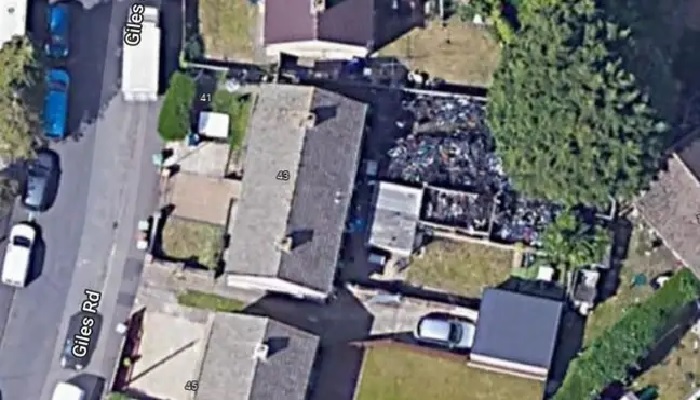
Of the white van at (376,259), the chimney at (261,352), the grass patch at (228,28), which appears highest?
the grass patch at (228,28)

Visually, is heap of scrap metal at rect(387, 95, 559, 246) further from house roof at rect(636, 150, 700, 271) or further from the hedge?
the hedge

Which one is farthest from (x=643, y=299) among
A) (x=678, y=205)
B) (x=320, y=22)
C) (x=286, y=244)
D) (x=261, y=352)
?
(x=320, y=22)

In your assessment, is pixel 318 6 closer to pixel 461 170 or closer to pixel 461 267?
pixel 461 170

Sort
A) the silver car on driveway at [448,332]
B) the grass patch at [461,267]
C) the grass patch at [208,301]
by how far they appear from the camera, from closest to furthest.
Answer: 1. the silver car on driveway at [448,332]
2. the grass patch at [461,267]
3. the grass patch at [208,301]

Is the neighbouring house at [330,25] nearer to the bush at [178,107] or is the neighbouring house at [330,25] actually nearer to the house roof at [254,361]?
the bush at [178,107]

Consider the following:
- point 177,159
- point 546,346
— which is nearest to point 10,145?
point 177,159

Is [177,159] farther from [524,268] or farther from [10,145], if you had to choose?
[524,268]

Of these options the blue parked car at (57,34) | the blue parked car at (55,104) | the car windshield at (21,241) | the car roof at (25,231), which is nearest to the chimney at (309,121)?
the blue parked car at (55,104)
